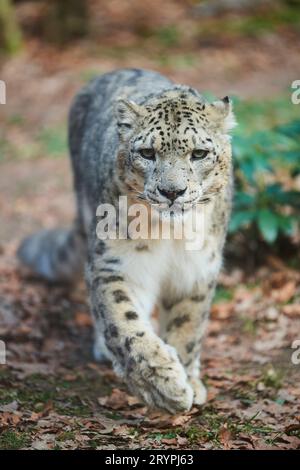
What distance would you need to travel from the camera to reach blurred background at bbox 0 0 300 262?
46.7 ft

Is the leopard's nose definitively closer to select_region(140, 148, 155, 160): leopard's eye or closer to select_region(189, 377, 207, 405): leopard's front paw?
select_region(140, 148, 155, 160): leopard's eye

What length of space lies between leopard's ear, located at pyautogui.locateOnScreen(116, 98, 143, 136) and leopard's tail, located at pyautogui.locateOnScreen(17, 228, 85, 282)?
3347 millimetres

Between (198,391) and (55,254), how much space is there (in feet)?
12.2

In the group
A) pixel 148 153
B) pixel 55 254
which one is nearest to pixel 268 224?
pixel 55 254

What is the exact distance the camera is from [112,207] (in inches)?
246

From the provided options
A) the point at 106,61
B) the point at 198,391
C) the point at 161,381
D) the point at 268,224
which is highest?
the point at 106,61

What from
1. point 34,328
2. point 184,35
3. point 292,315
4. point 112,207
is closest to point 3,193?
point 34,328

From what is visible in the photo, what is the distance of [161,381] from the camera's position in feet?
17.3
